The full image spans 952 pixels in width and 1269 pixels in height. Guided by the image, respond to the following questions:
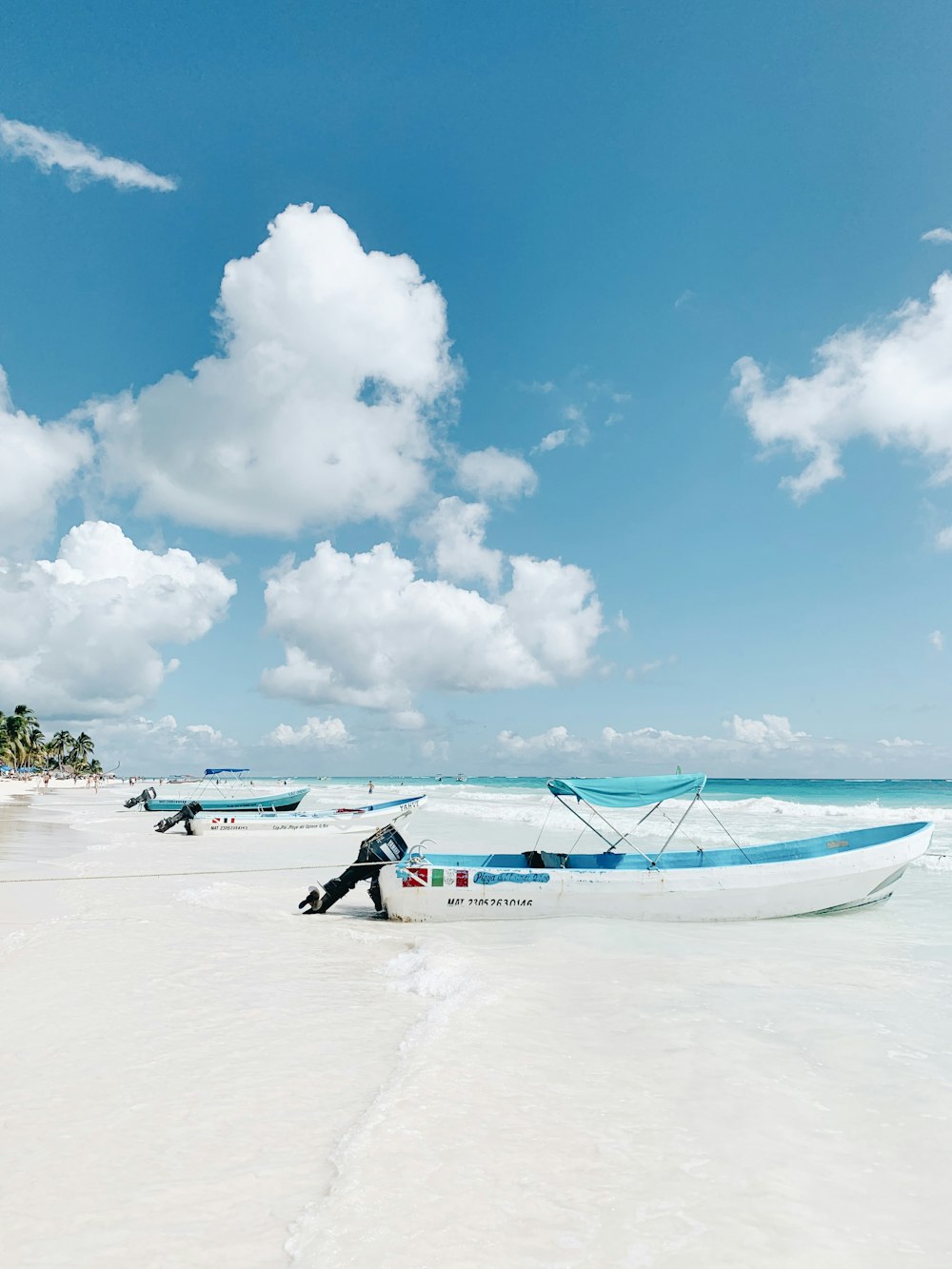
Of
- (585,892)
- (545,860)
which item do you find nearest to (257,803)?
(545,860)

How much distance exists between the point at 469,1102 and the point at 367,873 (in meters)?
9.75

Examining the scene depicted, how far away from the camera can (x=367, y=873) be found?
50.6ft

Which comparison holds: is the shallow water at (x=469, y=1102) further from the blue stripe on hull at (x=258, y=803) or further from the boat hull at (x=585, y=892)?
the blue stripe on hull at (x=258, y=803)

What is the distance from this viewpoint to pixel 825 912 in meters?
15.5

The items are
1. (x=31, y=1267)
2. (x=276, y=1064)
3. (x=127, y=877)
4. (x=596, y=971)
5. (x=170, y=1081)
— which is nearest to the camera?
(x=31, y=1267)

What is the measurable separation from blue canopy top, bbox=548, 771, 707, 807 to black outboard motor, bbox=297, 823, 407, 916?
3889 millimetres

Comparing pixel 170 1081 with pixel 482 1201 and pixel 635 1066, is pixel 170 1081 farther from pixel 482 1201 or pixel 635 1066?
pixel 635 1066

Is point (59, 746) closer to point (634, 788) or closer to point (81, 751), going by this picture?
point (81, 751)

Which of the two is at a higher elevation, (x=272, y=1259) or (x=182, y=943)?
(x=272, y=1259)

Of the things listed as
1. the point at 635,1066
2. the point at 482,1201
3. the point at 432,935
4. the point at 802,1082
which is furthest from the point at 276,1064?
the point at 432,935

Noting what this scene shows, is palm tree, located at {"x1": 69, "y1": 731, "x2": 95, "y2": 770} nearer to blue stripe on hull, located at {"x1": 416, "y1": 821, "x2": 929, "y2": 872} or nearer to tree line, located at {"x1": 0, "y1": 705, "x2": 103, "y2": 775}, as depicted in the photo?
tree line, located at {"x1": 0, "y1": 705, "x2": 103, "y2": 775}

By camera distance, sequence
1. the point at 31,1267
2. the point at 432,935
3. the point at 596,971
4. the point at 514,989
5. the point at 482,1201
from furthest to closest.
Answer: the point at 432,935
the point at 596,971
the point at 514,989
the point at 482,1201
the point at 31,1267

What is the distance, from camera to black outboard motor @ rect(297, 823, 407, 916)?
49.3 ft

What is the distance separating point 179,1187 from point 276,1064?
2.09 m
